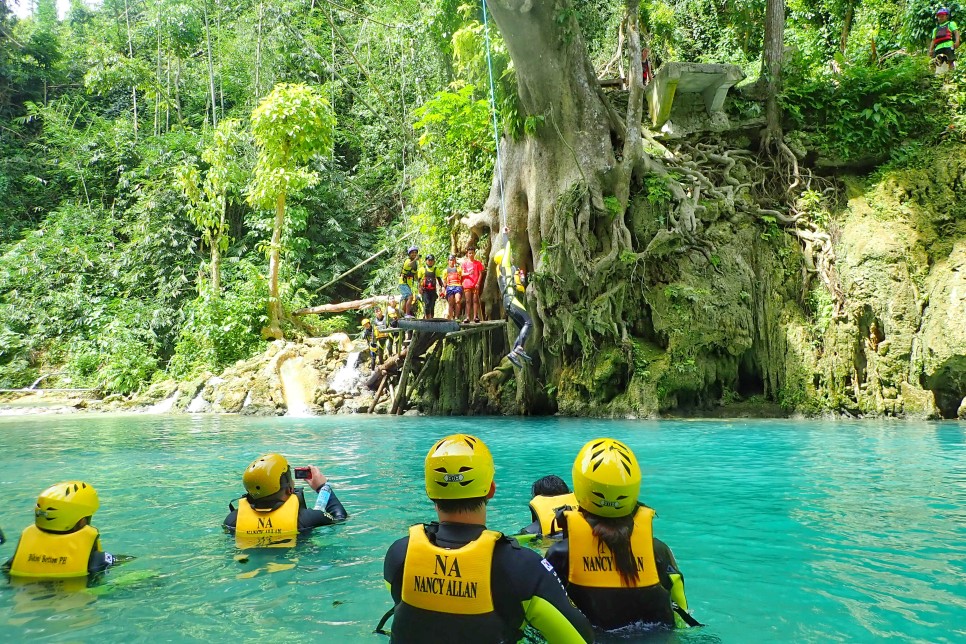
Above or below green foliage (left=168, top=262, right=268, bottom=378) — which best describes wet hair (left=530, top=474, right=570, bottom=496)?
below

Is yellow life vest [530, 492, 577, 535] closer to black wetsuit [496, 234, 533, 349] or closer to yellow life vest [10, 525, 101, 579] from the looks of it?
yellow life vest [10, 525, 101, 579]

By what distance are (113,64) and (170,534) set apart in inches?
1108

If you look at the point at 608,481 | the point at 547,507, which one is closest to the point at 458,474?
the point at 608,481

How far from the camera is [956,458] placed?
7320mm

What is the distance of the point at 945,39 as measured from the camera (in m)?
14.2

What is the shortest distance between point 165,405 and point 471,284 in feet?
→ 34.5

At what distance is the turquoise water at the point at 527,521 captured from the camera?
317 cm

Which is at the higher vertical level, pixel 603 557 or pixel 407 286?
pixel 407 286

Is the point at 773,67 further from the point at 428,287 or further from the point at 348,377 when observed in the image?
the point at 348,377

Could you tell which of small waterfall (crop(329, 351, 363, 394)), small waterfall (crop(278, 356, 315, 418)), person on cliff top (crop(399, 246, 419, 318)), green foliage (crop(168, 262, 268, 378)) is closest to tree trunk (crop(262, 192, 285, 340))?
green foliage (crop(168, 262, 268, 378))

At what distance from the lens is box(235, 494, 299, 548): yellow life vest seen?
4457 millimetres

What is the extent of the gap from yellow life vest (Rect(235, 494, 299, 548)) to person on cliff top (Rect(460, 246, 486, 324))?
9862 mm

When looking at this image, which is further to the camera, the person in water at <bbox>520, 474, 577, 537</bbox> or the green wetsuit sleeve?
the person in water at <bbox>520, 474, 577, 537</bbox>

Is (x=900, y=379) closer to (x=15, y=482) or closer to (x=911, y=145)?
(x=911, y=145)
